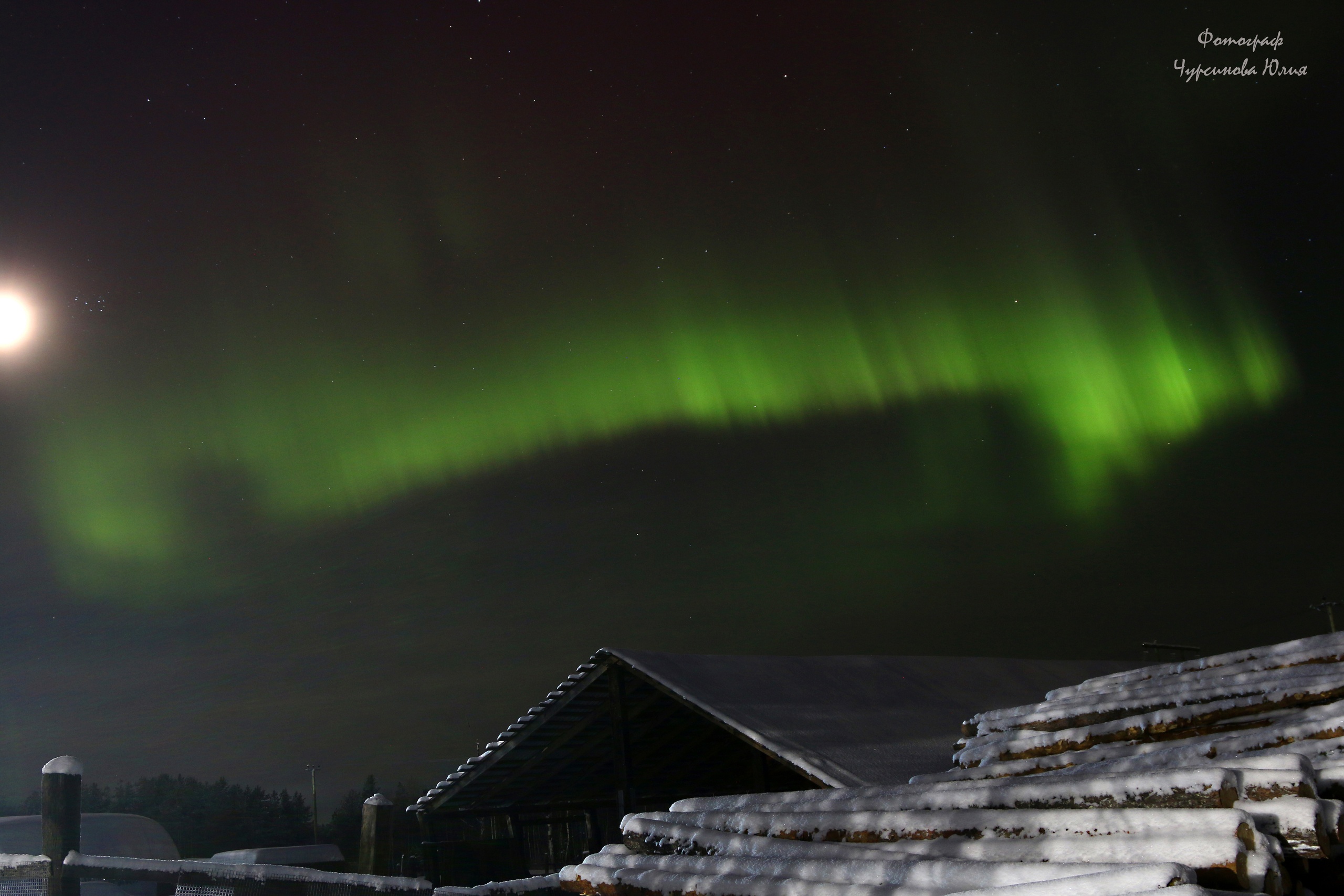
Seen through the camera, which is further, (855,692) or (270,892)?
(855,692)

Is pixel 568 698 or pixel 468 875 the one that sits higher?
pixel 568 698

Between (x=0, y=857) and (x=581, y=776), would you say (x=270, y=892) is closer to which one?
(x=0, y=857)

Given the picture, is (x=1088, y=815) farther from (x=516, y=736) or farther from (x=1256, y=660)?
(x=516, y=736)

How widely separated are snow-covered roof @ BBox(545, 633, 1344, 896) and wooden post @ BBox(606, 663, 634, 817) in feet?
28.6

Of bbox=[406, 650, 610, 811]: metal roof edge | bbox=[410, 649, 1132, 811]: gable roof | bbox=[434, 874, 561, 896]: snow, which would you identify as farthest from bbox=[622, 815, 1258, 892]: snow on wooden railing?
bbox=[406, 650, 610, 811]: metal roof edge

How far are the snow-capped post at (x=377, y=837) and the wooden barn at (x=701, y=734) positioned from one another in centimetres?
560

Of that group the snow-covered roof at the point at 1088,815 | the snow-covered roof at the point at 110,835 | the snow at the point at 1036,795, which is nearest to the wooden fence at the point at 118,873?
the snow-covered roof at the point at 1088,815

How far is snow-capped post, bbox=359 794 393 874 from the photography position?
10.1m

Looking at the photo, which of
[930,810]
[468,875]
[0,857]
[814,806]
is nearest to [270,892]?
[0,857]

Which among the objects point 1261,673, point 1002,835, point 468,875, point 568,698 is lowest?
point 468,875

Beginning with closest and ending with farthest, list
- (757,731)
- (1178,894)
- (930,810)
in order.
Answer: (1178,894) < (930,810) < (757,731)

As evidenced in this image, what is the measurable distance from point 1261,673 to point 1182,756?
1.78 meters

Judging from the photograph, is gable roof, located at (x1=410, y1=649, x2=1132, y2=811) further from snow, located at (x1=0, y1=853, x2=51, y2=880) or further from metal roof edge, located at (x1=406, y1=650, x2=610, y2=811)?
snow, located at (x1=0, y1=853, x2=51, y2=880)

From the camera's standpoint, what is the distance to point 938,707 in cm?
2031
